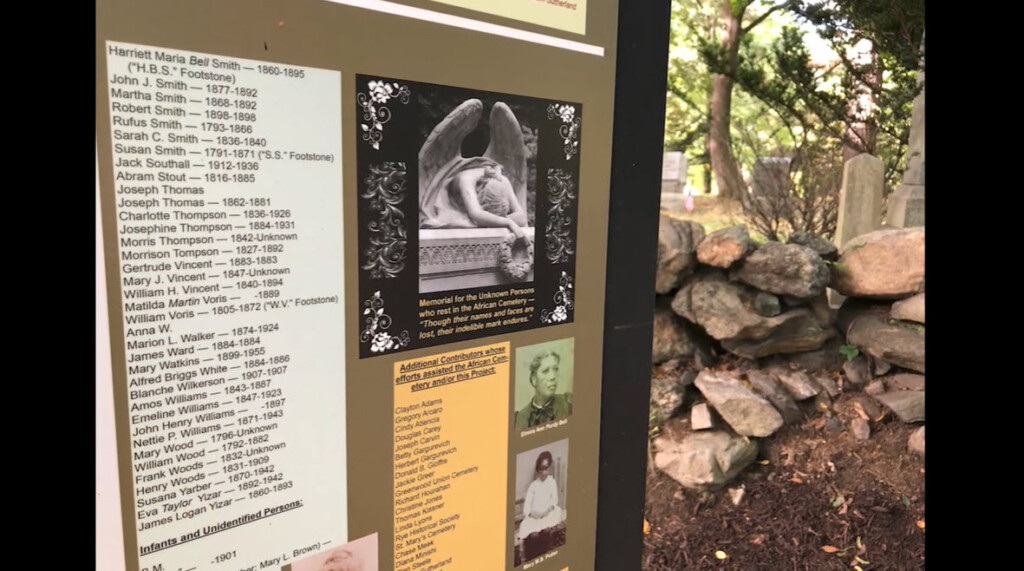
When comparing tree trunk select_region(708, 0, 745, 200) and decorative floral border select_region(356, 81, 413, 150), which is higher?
tree trunk select_region(708, 0, 745, 200)

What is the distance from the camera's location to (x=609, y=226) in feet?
5.20

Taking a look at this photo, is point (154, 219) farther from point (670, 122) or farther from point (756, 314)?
point (670, 122)

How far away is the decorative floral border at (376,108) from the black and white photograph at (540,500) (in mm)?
713

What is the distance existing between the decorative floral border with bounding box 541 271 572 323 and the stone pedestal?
134mm

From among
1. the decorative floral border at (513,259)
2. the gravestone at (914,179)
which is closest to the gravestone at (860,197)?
the gravestone at (914,179)

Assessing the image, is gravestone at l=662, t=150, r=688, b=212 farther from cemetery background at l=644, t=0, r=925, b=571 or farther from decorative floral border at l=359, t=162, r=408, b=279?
decorative floral border at l=359, t=162, r=408, b=279

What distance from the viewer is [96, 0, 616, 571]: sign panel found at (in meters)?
0.99

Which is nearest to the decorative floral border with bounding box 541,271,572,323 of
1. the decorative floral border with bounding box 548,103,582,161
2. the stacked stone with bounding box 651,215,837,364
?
the decorative floral border with bounding box 548,103,582,161

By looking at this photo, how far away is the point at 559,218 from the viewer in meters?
1.47

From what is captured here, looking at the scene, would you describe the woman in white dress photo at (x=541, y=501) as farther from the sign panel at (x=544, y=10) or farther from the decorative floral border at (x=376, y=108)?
the sign panel at (x=544, y=10)

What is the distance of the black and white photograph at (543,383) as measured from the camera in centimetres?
146

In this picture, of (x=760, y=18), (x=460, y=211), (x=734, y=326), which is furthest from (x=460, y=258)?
(x=760, y=18)

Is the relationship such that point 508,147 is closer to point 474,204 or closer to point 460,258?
point 474,204

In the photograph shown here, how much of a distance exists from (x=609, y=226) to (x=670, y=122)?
7032 mm
